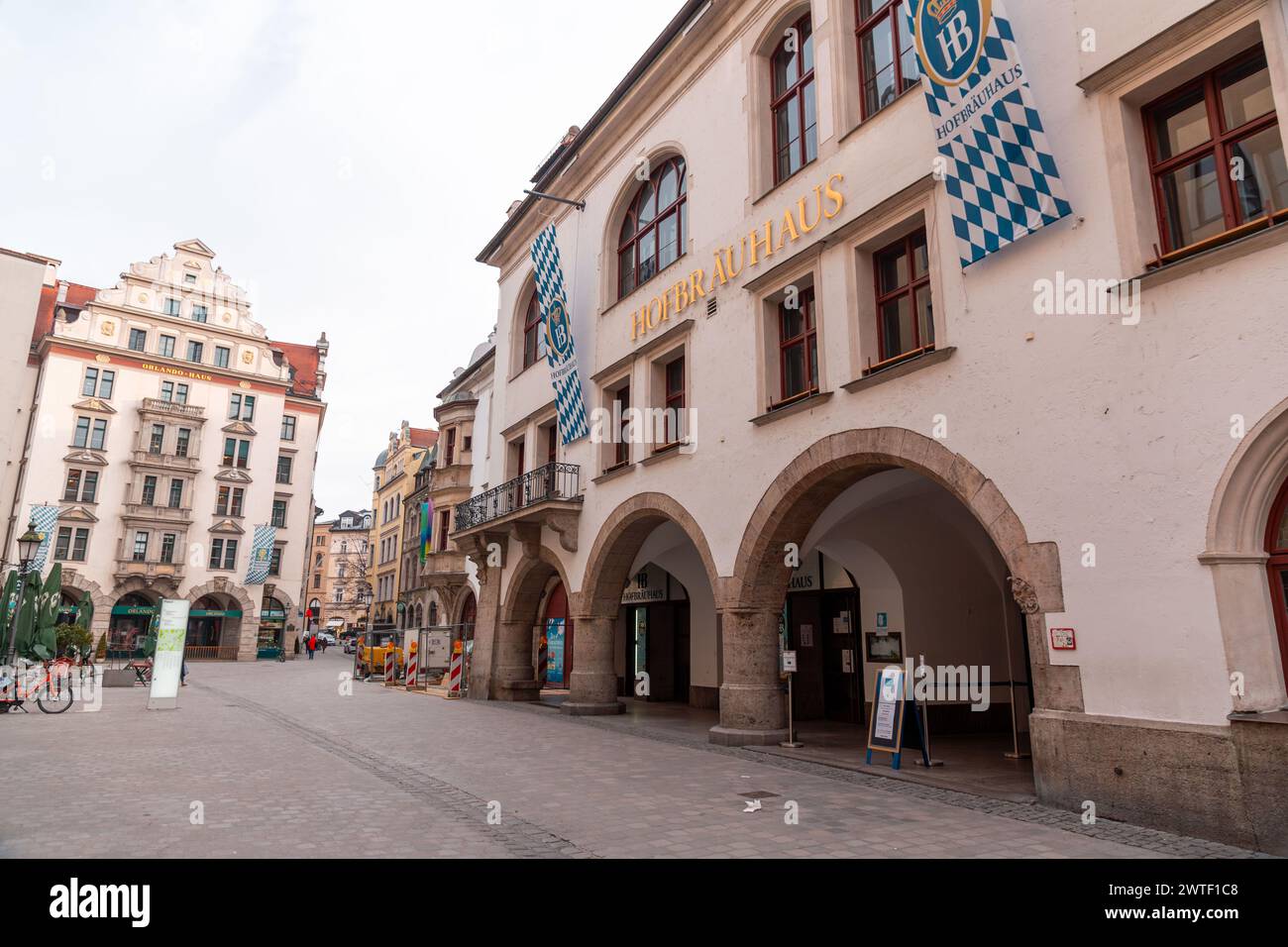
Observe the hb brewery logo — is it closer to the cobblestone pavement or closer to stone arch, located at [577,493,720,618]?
the cobblestone pavement

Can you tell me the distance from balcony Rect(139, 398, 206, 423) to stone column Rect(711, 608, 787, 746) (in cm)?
4700

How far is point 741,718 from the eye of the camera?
12.8 metres

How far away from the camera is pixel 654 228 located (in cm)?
1764

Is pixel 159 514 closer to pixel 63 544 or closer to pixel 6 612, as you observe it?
pixel 63 544

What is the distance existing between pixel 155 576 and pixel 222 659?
20.2 ft

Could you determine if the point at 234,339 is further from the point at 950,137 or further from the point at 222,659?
the point at 950,137

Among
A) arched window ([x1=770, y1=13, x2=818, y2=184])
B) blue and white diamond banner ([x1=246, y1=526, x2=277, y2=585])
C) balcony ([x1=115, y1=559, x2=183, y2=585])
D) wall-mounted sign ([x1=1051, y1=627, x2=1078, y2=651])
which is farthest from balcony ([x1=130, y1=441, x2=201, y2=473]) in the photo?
wall-mounted sign ([x1=1051, y1=627, x2=1078, y2=651])

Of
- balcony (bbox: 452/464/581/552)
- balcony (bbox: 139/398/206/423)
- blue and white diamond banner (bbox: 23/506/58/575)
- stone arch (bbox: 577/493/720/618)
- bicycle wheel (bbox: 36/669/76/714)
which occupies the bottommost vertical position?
bicycle wheel (bbox: 36/669/76/714)

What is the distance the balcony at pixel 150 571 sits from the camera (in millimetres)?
47000

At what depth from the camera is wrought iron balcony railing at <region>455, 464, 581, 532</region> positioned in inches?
744

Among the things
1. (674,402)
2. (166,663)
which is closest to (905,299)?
(674,402)

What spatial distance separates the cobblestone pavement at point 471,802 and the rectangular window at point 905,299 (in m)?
5.54

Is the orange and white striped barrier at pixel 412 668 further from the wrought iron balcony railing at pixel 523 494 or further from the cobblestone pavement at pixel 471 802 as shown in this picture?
the cobblestone pavement at pixel 471 802
